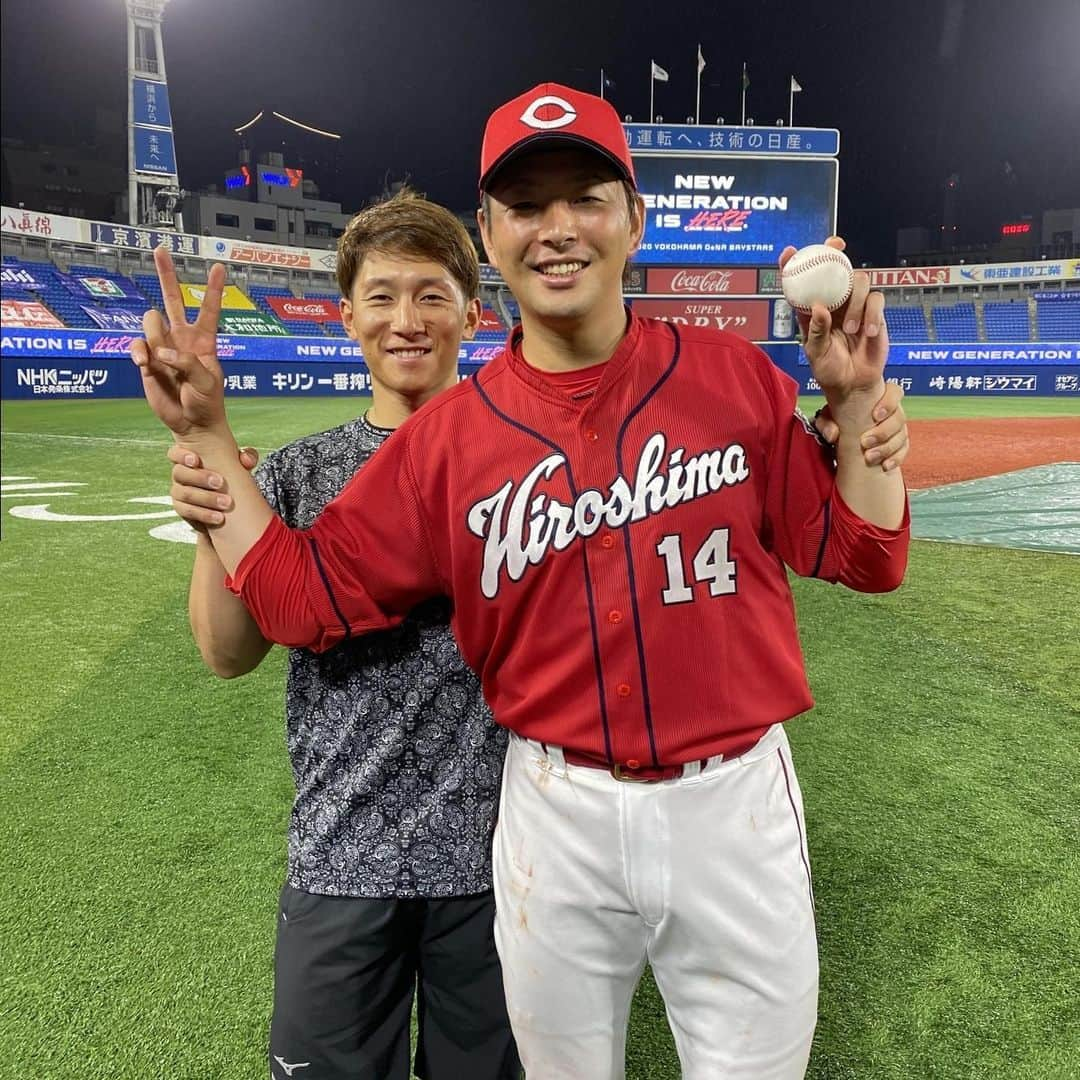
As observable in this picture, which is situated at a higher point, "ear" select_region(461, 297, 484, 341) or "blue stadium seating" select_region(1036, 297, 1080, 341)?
"blue stadium seating" select_region(1036, 297, 1080, 341)

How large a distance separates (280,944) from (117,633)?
398cm

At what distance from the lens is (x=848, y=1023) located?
207 centimetres

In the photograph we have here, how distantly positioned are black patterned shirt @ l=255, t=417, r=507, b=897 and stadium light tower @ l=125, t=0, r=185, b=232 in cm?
3936

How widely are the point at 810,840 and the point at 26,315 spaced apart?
2989 centimetres

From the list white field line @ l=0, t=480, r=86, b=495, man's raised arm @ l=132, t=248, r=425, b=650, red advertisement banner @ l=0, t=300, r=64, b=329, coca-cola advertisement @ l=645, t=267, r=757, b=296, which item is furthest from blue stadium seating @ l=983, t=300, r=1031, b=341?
man's raised arm @ l=132, t=248, r=425, b=650

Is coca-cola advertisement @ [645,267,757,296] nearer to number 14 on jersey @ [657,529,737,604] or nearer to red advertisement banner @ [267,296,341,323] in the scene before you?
red advertisement banner @ [267,296,341,323]

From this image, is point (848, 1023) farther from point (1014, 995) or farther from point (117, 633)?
point (117, 633)

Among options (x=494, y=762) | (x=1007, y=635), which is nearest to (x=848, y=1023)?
(x=494, y=762)

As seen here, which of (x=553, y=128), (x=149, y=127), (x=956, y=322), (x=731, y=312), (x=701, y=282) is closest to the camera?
(x=553, y=128)

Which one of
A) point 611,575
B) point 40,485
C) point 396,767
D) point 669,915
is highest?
point 611,575

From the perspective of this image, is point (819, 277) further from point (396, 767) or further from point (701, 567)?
point (396, 767)

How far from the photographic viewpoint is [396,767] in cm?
150

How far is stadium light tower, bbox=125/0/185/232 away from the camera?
112ft

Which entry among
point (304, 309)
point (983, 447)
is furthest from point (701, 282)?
point (304, 309)
